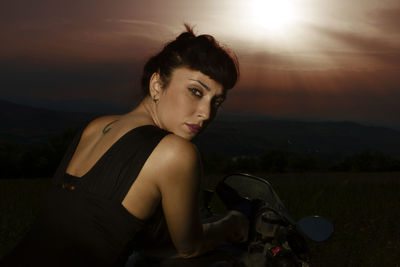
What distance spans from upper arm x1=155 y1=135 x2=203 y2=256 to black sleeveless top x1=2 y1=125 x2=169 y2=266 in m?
0.09

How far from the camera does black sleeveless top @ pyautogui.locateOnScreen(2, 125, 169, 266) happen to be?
6.36ft

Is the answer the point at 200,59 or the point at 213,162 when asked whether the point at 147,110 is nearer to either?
the point at 200,59

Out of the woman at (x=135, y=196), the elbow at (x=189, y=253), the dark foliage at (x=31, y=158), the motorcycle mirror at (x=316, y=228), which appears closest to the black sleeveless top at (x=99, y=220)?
the woman at (x=135, y=196)

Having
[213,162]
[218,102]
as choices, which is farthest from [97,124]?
[213,162]

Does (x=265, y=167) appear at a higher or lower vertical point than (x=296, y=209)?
lower

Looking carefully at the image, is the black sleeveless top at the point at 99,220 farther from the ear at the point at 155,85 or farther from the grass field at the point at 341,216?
the grass field at the point at 341,216

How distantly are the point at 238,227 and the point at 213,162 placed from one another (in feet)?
50.2

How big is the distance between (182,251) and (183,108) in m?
0.72

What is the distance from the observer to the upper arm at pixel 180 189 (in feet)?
6.21

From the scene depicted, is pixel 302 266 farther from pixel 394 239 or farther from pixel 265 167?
pixel 265 167

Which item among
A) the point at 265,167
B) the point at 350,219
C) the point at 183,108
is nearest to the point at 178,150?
the point at 183,108

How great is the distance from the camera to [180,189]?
193 cm

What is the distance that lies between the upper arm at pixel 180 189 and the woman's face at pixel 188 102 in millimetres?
384

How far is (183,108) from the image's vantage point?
229 cm
